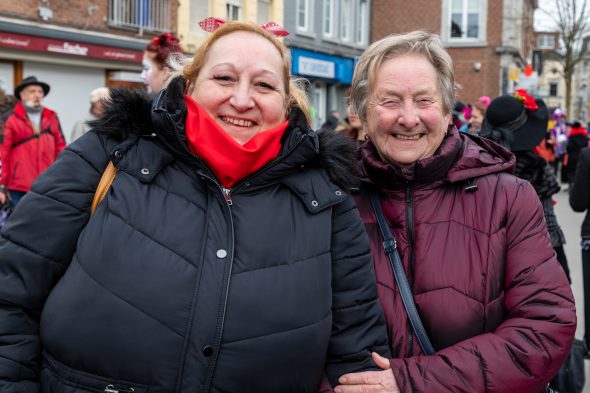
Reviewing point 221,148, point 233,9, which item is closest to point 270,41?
point 221,148

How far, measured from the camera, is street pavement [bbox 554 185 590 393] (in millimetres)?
6468

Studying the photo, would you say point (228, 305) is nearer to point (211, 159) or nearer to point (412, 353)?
point (211, 159)

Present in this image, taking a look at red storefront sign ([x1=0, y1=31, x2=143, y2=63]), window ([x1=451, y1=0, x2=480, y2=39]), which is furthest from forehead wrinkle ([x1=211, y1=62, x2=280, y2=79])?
window ([x1=451, y1=0, x2=480, y2=39])

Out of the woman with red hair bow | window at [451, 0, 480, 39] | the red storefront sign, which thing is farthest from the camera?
window at [451, 0, 480, 39]

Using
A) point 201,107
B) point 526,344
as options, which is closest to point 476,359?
point 526,344

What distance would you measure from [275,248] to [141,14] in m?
14.3

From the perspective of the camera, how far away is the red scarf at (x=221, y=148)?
80.3 inches

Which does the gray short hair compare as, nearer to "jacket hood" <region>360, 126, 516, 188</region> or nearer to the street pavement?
"jacket hood" <region>360, 126, 516, 188</region>

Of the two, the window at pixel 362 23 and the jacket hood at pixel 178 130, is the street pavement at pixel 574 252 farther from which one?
the window at pixel 362 23

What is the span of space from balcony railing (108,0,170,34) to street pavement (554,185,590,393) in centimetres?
972

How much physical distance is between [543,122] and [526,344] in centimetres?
324

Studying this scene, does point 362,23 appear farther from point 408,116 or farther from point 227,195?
point 227,195

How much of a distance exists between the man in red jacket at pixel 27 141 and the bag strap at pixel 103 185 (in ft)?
20.3

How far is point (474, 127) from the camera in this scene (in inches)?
303
